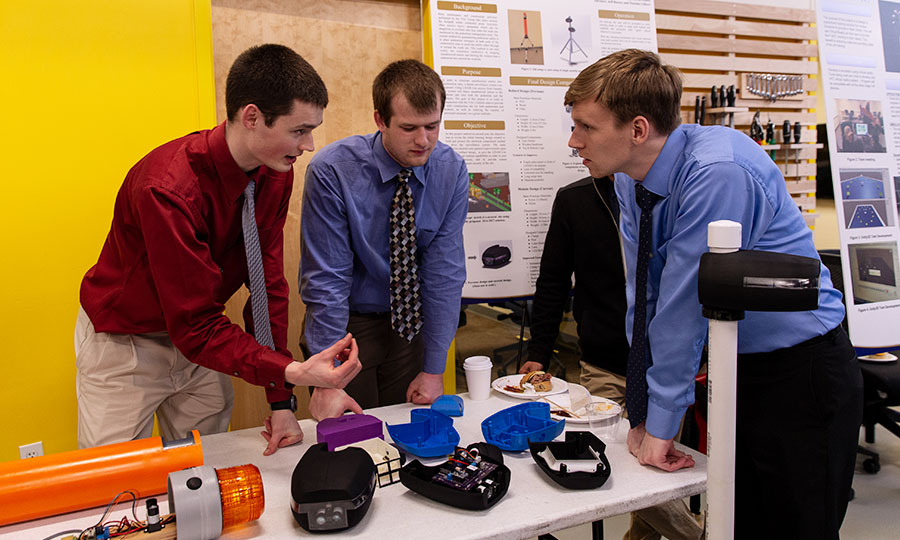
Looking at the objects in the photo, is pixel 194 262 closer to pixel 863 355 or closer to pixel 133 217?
pixel 133 217

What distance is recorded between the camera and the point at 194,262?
164 cm

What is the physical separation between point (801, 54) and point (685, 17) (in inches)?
44.9

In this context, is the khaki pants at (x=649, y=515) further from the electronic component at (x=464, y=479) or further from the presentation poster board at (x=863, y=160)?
the presentation poster board at (x=863, y=160)

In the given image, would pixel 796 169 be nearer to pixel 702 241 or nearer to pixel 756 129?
pixel 756 129

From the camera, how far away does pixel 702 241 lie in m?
1.44

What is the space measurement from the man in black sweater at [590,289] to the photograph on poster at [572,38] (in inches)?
41.7

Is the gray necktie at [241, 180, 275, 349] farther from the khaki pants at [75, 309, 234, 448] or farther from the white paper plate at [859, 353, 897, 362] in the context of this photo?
the white paper plate at [859, 353, 897, 362]

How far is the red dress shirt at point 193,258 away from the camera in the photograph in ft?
5.37

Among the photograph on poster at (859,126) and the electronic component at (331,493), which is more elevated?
the photograph on poster at (859,126)

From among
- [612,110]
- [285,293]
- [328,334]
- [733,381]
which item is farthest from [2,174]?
[733,381]

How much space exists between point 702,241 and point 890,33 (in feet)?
10.0

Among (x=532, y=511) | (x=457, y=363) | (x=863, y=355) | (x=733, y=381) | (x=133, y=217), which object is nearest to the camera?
(x=733, y=381)

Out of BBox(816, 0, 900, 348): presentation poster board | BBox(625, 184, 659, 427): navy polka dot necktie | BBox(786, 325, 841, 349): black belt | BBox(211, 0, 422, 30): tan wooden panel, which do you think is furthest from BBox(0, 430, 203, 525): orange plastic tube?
BBox(816, 0, 900, 348): presentation poster board

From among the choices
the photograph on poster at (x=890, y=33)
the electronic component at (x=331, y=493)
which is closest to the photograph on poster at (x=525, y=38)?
the photograph on poster at (x=890, y=33)
